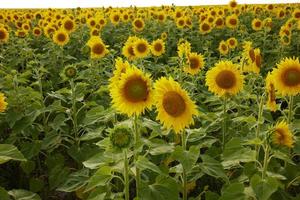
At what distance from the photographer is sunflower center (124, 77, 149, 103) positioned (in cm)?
305

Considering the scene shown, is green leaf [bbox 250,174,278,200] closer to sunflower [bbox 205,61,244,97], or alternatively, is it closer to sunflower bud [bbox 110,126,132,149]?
sunflower bud [bbox 110,126,132,149]

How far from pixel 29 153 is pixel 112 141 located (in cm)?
187

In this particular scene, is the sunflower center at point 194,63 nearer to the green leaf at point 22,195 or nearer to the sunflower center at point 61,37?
the green leaf at point 22,195

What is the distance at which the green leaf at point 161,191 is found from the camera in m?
3.04

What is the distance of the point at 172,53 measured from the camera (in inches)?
417

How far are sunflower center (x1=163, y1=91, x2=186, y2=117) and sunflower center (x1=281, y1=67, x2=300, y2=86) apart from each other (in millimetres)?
1222

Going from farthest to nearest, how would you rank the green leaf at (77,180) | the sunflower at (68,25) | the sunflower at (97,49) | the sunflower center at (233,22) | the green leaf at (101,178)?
1. the sunflower center at (233,22)
2. the sunflower at (68,25)
3. the sunflower at (97,49)
4. the green leaf at (77,180)
5. the green leaf at (101,178)

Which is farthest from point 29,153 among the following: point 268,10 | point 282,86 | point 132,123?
point 268,10

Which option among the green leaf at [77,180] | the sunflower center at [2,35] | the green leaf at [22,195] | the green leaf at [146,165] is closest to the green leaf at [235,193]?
the green leaf at [146,165]

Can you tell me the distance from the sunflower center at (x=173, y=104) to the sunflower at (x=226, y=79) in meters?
1.15

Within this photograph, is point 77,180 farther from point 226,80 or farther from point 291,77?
point 291,77

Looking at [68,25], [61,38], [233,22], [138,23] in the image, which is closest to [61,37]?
[61,38]

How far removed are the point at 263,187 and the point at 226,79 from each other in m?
1.51

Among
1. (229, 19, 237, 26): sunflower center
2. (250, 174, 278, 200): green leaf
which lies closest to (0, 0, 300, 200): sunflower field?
(250, 174, 278, 200): green leaf
